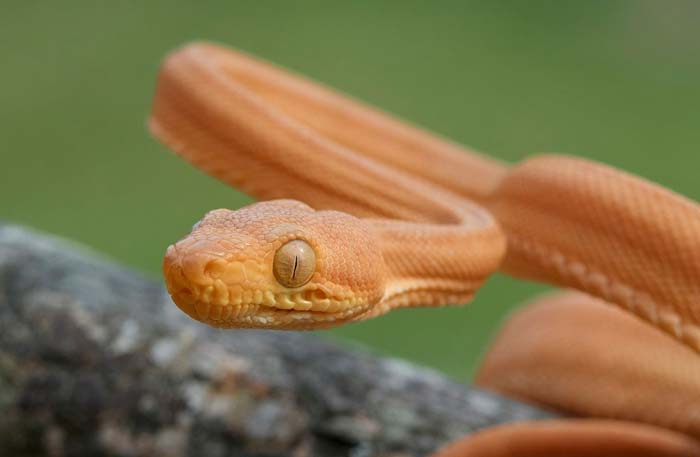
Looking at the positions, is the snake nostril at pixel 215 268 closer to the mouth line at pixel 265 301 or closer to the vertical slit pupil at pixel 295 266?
the mouth line at pixel 265 301

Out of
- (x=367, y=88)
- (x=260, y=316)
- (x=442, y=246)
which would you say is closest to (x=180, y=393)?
(x=442, y=246)

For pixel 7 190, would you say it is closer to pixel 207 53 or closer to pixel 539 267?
pixel 207 53

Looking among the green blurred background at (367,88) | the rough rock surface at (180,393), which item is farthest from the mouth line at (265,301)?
the green blurred background at (367,88)

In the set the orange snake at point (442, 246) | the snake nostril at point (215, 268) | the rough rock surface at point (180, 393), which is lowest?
the rough rock surface at point (180, 393)

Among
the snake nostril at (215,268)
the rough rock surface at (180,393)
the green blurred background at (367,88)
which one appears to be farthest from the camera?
the green blurred background at (367,88)

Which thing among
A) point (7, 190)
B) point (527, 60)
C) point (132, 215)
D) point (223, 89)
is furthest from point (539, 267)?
point (527, 60)
